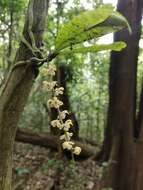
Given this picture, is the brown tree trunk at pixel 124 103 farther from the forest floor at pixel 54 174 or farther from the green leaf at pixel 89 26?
the green leaf at pixel 89 26

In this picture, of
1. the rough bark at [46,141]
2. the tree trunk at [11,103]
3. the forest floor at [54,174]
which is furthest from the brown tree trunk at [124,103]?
the tree trunk at [11,103]

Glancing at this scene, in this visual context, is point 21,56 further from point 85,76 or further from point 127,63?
point 85,76

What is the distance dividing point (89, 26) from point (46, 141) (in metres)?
7.34

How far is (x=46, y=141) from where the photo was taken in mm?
8484

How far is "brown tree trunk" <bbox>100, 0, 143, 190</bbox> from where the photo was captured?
683 centimetres

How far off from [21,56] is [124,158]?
5.73 m

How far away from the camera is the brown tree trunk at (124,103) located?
683 cm

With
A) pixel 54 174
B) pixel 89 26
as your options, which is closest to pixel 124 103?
pixel 54 174

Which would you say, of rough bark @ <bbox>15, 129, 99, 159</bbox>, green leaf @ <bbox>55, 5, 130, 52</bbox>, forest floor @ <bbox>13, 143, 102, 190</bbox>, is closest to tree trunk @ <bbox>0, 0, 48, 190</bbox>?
green leaf @ <bbox>55, 5, 130, 52</bbox>

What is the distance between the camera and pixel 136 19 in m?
6.96

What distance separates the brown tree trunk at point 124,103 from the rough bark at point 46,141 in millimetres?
1275

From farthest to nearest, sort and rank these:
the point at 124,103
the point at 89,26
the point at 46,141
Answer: the point at 46,141 → the point at 124,103 → the point at 89,26

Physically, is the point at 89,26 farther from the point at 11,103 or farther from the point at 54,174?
the point at 54,174

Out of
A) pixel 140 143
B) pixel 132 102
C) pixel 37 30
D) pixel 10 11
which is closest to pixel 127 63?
pixel 132 102
